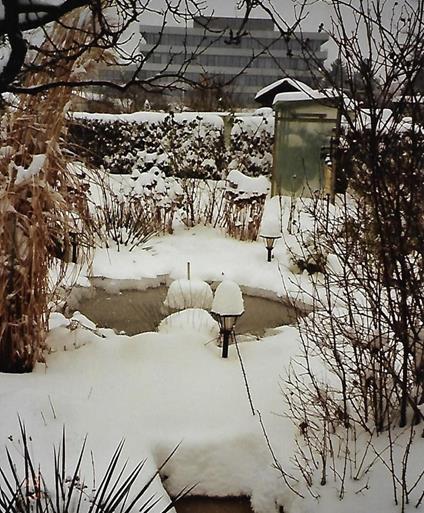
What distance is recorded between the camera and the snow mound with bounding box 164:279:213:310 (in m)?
4.60

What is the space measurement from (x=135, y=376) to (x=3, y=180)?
1.27 meters

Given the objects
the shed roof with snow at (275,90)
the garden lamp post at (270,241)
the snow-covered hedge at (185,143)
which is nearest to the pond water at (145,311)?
the garden lamp post at (270,241)

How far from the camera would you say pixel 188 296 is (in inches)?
181

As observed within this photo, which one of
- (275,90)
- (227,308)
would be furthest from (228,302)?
(275,90)

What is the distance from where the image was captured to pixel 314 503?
2359 mm

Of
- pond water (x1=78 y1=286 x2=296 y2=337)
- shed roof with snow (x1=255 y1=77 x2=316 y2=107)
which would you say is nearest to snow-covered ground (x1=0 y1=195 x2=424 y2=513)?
pond water (x1=78 y1=286 x2=296 y2=337)

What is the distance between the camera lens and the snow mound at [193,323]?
12.9 ft

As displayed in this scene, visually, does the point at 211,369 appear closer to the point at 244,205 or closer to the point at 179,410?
the point at 179,410

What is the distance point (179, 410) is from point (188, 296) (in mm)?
1709

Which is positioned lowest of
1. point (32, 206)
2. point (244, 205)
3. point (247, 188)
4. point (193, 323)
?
point (193, 323)

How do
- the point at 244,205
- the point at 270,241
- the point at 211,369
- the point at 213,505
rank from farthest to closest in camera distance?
the point at 244,205 → the point at 270,241 → the point at 211,369 → the point at 213,505

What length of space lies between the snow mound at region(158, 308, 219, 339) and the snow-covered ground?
1 centimetres

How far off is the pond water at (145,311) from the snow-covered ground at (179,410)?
0.42 metres

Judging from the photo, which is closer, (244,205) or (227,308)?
(227,308)
